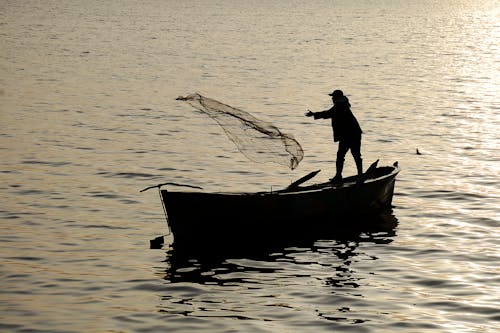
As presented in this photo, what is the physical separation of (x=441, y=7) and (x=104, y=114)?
5774 inches

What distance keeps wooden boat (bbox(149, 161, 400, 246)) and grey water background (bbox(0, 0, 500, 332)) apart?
0.55m

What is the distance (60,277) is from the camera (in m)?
18.1

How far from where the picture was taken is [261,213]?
801 inches

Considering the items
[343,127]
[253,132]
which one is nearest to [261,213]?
[253,132]

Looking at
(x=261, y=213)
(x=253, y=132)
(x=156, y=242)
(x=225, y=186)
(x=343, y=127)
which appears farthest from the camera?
(x=225, y=186)

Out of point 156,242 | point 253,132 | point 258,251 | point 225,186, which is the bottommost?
point 258,251

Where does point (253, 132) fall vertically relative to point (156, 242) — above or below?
above

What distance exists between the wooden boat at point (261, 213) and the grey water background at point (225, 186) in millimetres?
548

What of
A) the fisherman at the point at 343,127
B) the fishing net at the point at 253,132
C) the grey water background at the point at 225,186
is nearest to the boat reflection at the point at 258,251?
the grey water background at the point at 225,186

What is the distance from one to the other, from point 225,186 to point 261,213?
6.41 metres

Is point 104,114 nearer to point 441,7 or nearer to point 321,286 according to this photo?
point 321,286

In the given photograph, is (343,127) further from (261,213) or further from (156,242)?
(156,242)

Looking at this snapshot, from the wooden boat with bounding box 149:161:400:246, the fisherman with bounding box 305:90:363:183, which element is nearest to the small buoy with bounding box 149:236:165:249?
the wooden boat with bounding box 149:161:400:246

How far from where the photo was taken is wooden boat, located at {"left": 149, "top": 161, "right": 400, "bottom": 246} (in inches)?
776
